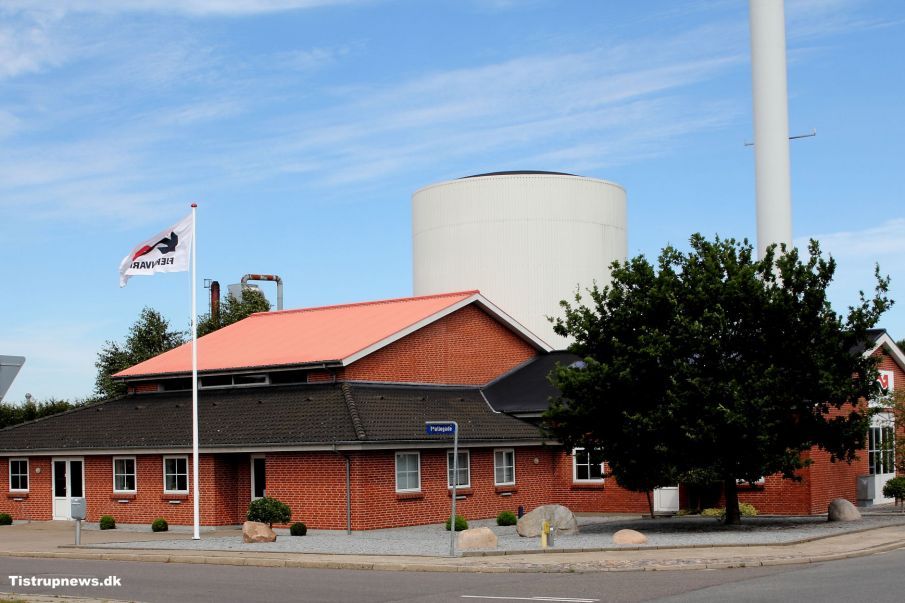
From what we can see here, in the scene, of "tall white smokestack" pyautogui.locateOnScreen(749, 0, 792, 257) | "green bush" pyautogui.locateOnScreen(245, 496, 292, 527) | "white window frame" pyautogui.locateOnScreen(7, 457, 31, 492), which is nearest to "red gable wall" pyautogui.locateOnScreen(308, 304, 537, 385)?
"green bush" pyautogui.locateOnScreen(245, 496, 292, 527)

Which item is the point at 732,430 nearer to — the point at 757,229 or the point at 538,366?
the point at 538,366

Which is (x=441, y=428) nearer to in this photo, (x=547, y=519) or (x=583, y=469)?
(x=547, y=519)

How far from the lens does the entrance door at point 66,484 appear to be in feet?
128

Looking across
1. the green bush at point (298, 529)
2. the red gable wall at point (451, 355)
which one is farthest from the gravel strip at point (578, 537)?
the red gable wall at point (451, 355)

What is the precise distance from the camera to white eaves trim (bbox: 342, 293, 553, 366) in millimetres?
37188

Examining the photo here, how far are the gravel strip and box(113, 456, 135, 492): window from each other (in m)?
6.00

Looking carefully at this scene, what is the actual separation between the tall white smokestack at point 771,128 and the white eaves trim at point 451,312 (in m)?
10.3

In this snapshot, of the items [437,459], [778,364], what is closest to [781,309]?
[778,364]

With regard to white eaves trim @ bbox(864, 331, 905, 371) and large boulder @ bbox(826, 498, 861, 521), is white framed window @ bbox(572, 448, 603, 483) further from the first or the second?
white eaves trim @ bbox(864, 331, 905, 371)

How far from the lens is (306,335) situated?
42.4 m

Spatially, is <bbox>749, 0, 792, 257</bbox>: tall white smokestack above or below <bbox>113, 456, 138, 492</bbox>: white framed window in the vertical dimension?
above

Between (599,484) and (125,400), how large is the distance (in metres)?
16.6

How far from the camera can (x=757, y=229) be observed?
48.2 m

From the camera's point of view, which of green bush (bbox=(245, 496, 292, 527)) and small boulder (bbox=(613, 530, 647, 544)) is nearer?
small boulder (bbox=(613, 530, 647, 544))
